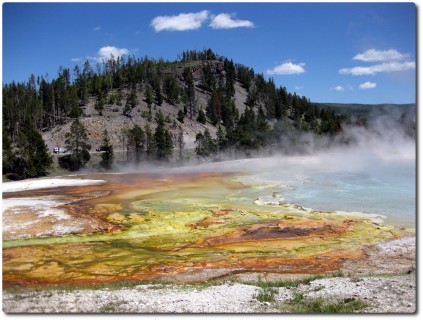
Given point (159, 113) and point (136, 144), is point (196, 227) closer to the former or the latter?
point (136, 144)

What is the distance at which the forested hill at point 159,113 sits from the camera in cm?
3017

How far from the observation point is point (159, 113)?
4309 cm

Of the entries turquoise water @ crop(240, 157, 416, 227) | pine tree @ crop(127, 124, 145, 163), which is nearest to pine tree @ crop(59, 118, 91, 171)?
pine tree @ crop(127, 124, 145, 163)

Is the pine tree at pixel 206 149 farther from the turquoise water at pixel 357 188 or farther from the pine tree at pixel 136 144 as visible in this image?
the turquoise water at pixel 357 188

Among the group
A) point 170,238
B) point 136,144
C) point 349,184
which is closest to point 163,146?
point 136,144

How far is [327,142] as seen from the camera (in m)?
30.5

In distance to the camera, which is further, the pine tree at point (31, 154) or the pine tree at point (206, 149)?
the pine tree at point (206, 149)

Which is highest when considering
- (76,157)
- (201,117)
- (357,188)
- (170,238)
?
(201,117)

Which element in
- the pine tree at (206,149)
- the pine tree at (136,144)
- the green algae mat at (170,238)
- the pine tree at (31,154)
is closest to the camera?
the green algae mat at (170,238)

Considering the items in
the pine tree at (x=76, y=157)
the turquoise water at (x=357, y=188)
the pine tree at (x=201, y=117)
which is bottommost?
the turquoise water at (x=357, y=188)

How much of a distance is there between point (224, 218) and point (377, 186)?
5.37 metres

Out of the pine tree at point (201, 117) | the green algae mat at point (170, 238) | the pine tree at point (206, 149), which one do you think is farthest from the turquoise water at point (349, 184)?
the pine tree at point (201, 117)

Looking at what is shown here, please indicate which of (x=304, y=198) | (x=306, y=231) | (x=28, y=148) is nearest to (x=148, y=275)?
(x=306, y=231)

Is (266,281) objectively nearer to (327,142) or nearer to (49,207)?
(49,207)
